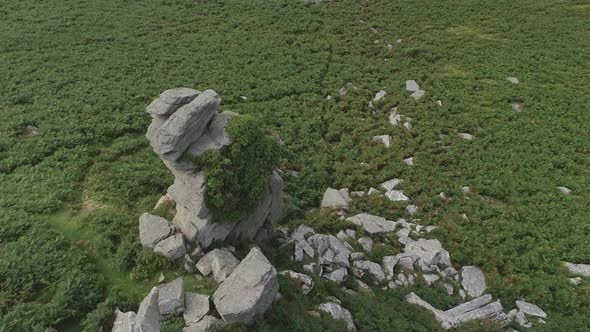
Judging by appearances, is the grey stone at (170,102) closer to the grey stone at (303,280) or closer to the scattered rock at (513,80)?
the grey stone at (303,280)

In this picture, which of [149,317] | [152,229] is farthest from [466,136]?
[149,317]

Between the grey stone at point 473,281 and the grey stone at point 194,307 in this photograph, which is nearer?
the grey stone at point 194,307

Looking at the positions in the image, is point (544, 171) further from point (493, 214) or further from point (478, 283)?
point (478, 283)

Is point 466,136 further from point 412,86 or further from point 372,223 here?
Result: point 372,223

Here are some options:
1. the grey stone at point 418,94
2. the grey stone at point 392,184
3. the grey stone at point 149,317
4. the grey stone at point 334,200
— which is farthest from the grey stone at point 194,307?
the grey stone at point 418,94

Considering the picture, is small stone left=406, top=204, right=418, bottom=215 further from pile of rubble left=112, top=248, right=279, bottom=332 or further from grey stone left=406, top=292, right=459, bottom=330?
pile of rubble left=112, top=248, right=279, bottom=332

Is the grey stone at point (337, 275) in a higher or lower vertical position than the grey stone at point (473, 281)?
higher
